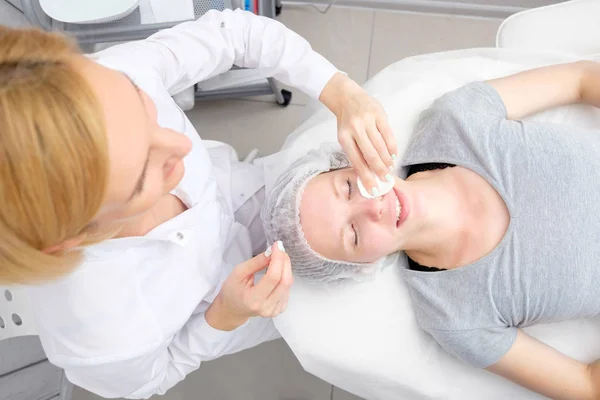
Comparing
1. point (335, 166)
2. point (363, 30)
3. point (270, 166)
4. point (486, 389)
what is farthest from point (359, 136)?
point (363, 30)

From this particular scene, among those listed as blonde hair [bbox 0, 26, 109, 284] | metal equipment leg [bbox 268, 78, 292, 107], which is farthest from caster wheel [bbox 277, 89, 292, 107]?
blonde hair [bbox 0, 26, 109, 284]

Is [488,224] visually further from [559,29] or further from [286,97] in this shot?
[286,97]

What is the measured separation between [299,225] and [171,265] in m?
0.29

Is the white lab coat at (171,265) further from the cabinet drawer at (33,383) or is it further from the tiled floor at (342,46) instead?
the tiled floor at (342,46)

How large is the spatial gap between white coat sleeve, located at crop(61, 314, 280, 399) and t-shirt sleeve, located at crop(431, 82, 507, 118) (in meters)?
0.74

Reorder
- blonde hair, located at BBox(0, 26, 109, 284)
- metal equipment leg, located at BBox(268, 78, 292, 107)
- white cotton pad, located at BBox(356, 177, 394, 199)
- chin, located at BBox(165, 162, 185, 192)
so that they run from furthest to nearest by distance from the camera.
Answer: metal equipment leg, located at BBox(268, 78, 292, 107) < white cotton pad, located at BBox(356, 177, 394, 199) < chin, located at BBox(165, 162, 185, 192) < blonde hair, located at BBox(0, 26, 109, 284)

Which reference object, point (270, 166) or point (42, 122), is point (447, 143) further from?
point (42, 122)

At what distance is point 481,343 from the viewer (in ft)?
3.28

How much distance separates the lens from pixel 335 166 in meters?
1.13

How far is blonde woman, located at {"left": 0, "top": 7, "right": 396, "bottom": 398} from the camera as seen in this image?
0.55m

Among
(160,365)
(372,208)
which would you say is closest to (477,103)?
(372,208)

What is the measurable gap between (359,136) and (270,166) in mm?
406

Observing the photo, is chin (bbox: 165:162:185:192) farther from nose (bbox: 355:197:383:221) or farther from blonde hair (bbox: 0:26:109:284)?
nose (bbox: 355:197:383:221)

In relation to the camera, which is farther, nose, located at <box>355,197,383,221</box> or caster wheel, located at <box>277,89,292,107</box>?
caster wheel, located at <box>277,89,292,107</box>
